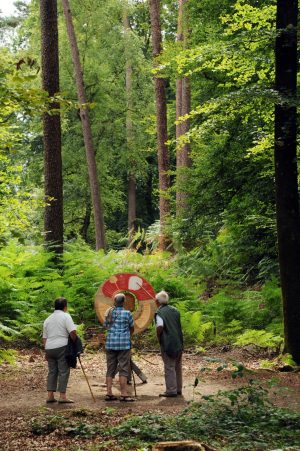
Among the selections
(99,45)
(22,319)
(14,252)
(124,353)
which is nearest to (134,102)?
(99,45)

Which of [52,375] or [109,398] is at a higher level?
[52,375]

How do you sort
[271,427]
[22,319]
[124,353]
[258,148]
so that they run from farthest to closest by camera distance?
1. [22,319]
2. [258,148]
3. [124,353]
4. [271,427]

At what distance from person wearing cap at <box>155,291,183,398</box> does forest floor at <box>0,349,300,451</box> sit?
0.79 ft

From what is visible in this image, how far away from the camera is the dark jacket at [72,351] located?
35.4 ft

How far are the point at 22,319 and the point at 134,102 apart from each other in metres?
Result: 27.6

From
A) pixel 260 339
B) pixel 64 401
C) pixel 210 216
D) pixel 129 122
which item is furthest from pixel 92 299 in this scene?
pixel 129 122

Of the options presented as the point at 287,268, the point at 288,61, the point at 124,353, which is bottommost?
the point at 124,353

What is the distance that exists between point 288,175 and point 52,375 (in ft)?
17.5

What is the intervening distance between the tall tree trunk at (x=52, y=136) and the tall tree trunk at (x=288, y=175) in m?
7.58

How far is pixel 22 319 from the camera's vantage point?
1535 cm

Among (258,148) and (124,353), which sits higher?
(258,148)

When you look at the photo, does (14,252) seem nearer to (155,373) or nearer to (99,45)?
(155,373)

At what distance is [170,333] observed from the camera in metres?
11.4

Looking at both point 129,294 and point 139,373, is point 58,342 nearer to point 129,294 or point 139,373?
point 139,373
